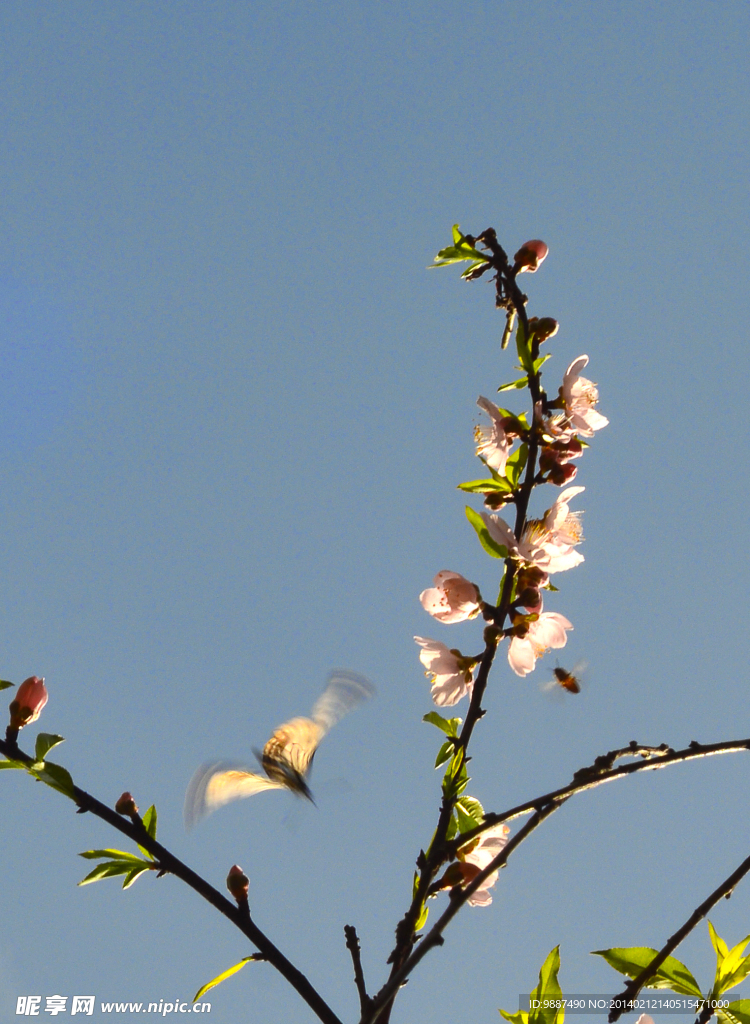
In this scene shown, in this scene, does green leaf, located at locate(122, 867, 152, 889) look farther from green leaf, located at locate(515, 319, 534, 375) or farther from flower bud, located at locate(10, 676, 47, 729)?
green leaf, located at locate(515, 319, 534, 375)

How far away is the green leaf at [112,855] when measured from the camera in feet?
5.75

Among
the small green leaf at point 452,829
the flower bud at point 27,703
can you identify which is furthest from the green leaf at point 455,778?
the flower bud at point 27,703

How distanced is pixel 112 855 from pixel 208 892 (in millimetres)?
337

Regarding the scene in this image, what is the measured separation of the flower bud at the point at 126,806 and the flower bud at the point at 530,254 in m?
1.62

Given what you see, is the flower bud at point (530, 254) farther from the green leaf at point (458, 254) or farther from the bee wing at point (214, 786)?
the bee wing at point (214, 786)

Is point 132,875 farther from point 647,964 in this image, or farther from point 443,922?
point 647,964

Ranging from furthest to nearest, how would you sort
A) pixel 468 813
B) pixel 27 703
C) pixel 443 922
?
pixel 468 813, pixel 27 703, pixel 443 922

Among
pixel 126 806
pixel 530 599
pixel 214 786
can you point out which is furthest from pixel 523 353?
pixel 126 806

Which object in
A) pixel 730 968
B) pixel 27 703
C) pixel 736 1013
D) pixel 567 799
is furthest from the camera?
pixel 27 703

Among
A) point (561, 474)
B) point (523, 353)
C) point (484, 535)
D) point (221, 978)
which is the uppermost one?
→ point (523, 353)

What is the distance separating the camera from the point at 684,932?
1.36 meters

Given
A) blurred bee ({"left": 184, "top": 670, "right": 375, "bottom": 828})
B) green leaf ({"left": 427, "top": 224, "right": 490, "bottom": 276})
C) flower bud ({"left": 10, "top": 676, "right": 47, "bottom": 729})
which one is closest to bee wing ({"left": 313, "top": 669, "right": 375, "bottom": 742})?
blurred bee ({"left": 184, "top": 670, "right": 375, "bottom": 828})

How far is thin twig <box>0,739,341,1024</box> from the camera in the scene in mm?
1436

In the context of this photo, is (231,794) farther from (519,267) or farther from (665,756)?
(519,267)
